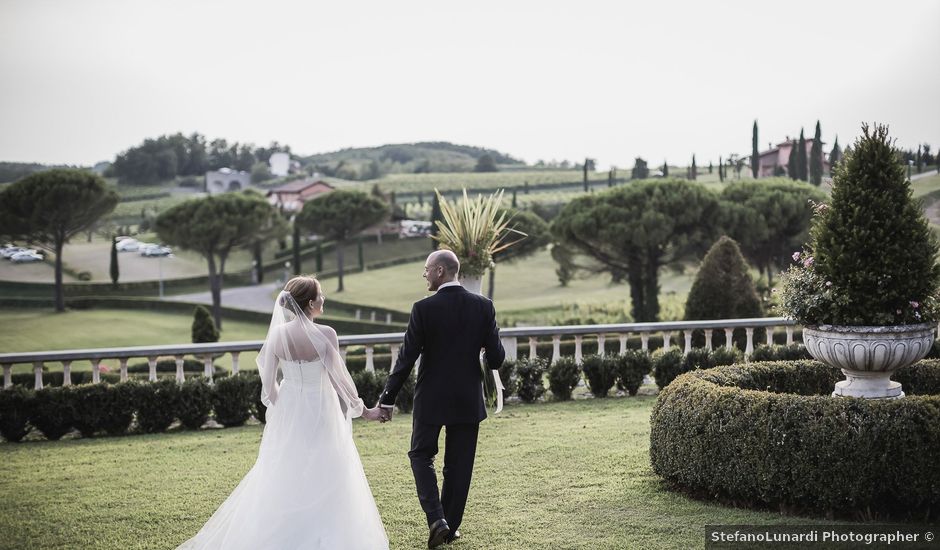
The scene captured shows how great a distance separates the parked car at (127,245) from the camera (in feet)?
172

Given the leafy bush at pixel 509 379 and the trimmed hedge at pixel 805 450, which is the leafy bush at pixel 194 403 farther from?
the trimmed hedge at pixel 805 450

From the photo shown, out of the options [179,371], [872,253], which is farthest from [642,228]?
[872,253]

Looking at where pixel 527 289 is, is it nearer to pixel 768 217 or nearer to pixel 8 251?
pixel 768 217

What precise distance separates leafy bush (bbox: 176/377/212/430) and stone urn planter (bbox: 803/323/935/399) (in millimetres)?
7151

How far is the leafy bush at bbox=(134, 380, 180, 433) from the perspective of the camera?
1093cm

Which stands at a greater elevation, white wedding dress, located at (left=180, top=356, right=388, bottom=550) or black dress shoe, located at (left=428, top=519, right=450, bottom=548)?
white wedding dress, located at (left=180, top=356, right=388, bottom=550)

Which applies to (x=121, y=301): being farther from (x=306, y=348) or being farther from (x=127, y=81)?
(x=306, y=348)

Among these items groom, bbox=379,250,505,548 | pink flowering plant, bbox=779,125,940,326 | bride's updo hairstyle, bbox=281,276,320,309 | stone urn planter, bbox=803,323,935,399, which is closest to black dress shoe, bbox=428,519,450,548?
groom, bbox=379,250,505,548

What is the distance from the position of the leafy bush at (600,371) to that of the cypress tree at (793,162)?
3638 centimetres

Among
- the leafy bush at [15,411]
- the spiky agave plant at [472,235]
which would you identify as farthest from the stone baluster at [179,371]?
the spiky agave plant at [472,235]

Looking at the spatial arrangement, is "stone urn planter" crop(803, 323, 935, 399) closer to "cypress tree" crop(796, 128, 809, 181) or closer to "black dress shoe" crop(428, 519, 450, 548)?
"black dress shoe" crop(428, 519, 450, 548)

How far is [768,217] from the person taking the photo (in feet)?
129

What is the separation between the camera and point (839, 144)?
4247cm

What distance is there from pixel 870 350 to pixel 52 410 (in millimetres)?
8815
